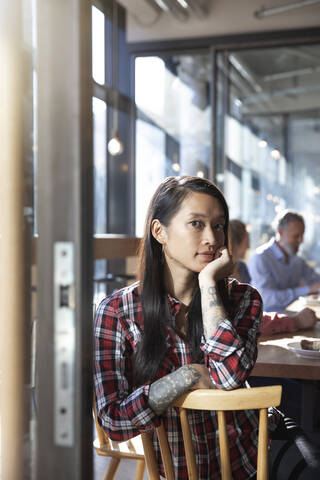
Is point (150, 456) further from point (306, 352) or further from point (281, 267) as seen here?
point (281, 267)

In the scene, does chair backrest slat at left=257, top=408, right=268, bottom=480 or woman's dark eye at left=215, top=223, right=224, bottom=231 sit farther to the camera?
woman's dark eye at left=215, top=223, right=224, bottom=231

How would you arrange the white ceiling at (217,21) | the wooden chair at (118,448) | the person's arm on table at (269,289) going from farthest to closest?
the white ceiling at (217,21)
the person's arm on table at (269,289)
the wooden chair at (118,448)

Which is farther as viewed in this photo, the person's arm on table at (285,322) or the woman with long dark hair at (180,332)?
the person's arm on table at (285,322)

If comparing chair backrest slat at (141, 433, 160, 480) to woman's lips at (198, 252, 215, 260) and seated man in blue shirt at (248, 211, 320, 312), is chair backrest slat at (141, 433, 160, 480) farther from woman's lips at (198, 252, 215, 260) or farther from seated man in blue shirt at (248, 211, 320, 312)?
seated man in blue shirt at (248, 211, 320, 312)

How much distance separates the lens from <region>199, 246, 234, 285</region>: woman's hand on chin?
1.50 m

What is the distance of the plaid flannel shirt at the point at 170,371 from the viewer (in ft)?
4.51

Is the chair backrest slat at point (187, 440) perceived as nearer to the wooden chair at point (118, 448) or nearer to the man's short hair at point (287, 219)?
the wooden chair at point (118, 448)

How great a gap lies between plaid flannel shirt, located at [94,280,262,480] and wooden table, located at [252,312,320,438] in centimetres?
31

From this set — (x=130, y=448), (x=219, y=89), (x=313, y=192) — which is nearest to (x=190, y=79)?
(x=219, y=89)

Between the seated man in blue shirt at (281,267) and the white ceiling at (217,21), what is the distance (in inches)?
118

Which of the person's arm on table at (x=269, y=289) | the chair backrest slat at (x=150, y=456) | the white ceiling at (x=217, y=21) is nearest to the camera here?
the chair backrest slat at (x=150, y=456)

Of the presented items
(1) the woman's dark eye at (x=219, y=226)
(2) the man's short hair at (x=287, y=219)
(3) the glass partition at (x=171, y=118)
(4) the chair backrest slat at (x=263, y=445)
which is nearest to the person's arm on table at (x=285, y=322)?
(1) the woman's dark eye at (x=219, y=226)

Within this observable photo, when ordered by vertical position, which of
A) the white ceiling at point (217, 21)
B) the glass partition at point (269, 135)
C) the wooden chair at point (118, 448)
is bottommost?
the wooden chair at point (118, 448)

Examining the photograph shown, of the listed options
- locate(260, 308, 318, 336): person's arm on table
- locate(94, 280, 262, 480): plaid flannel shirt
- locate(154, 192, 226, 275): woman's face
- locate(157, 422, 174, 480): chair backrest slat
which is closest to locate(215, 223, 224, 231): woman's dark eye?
locate(154, 192, 226, 275): woman's face
